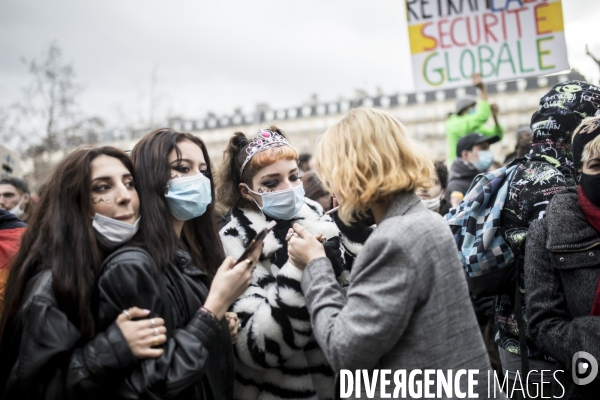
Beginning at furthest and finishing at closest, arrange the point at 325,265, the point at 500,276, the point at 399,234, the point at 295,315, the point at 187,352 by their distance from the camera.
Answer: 1. the point at 500,276
2. the point at 295,315
3. the point at 325,265
4. the point at 187,352
5. the point at 399,234

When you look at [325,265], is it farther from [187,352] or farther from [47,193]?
[47,193]

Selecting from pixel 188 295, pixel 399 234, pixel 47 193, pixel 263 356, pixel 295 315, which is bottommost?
pixel 263 356

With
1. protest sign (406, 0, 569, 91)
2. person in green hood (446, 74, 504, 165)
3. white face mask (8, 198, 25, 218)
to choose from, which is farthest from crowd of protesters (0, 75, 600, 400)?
white face mask (8, 198, 25, 218)

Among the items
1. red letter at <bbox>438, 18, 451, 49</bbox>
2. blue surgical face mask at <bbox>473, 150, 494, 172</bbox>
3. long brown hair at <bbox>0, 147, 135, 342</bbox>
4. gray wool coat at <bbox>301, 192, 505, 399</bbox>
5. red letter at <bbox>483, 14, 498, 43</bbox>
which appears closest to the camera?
gray wool coat at <bbox>301, 192, 505, 399</bbox>

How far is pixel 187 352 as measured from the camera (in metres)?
2.27

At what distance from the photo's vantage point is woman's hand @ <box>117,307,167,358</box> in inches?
86.1

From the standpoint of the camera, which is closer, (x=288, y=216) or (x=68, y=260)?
(x=68, y=260)

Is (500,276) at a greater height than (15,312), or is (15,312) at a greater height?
(15,312)

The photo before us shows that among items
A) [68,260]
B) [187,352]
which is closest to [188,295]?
[187,352]

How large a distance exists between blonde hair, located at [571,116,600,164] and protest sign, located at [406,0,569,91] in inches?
96.0

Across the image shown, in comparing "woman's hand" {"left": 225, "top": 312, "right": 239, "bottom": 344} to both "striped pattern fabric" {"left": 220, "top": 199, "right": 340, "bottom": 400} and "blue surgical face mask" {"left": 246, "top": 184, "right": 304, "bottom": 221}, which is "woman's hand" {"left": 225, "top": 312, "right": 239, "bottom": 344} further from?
"blue surgical face mask" {"left": 246, "top": 184, "right": 304, "bottom": 221}

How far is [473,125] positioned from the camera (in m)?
7.20

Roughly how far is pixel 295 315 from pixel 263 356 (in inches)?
10.9

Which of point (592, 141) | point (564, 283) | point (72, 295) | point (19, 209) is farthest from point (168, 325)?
point (19, 209)
